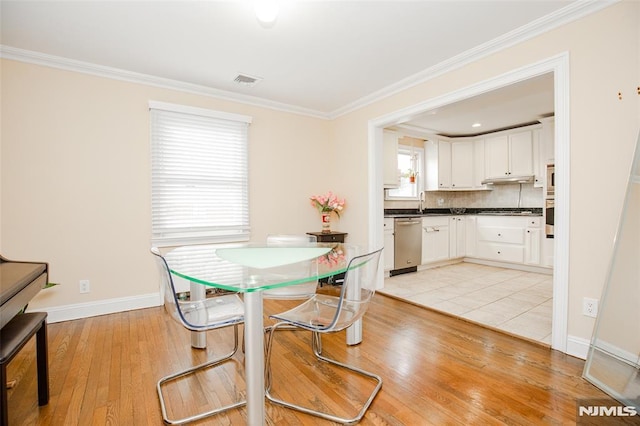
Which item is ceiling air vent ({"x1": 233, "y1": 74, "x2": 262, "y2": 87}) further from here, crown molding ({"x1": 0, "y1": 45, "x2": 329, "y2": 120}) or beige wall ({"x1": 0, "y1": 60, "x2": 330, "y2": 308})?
beige wall ({"x1": 0, "y1": 60, "x2": 330, "y2": 308})

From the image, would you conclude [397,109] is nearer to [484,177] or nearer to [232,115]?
[232,115]

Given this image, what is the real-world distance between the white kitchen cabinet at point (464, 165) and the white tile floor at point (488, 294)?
63.1 inches

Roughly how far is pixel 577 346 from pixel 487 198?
4.27 meters

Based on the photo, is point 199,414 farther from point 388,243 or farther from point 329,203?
point 388,243

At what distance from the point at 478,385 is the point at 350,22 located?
2675mm

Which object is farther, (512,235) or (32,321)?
(512,235)

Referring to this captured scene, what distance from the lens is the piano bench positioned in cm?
119

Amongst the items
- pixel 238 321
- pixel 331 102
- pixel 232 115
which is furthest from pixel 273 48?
pixel 238 321

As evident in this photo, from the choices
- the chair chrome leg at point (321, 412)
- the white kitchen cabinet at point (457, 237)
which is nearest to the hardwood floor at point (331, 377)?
the chair chrome leg at point (321, 412)

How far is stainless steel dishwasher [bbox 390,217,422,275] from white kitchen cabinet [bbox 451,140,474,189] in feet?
5.10

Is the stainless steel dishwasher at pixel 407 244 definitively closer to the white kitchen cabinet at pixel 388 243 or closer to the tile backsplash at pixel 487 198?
the white kitchen cabinet at pixel 388 243

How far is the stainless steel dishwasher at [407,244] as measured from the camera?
15.0 ft

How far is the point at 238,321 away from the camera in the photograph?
5.49 ft

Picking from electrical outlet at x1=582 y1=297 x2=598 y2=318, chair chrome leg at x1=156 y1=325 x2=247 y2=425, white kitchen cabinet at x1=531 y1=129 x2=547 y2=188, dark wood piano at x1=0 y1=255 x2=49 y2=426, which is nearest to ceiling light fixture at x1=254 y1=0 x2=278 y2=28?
dark wood piano at x1=0 y1=255 x2=49 y2=426
